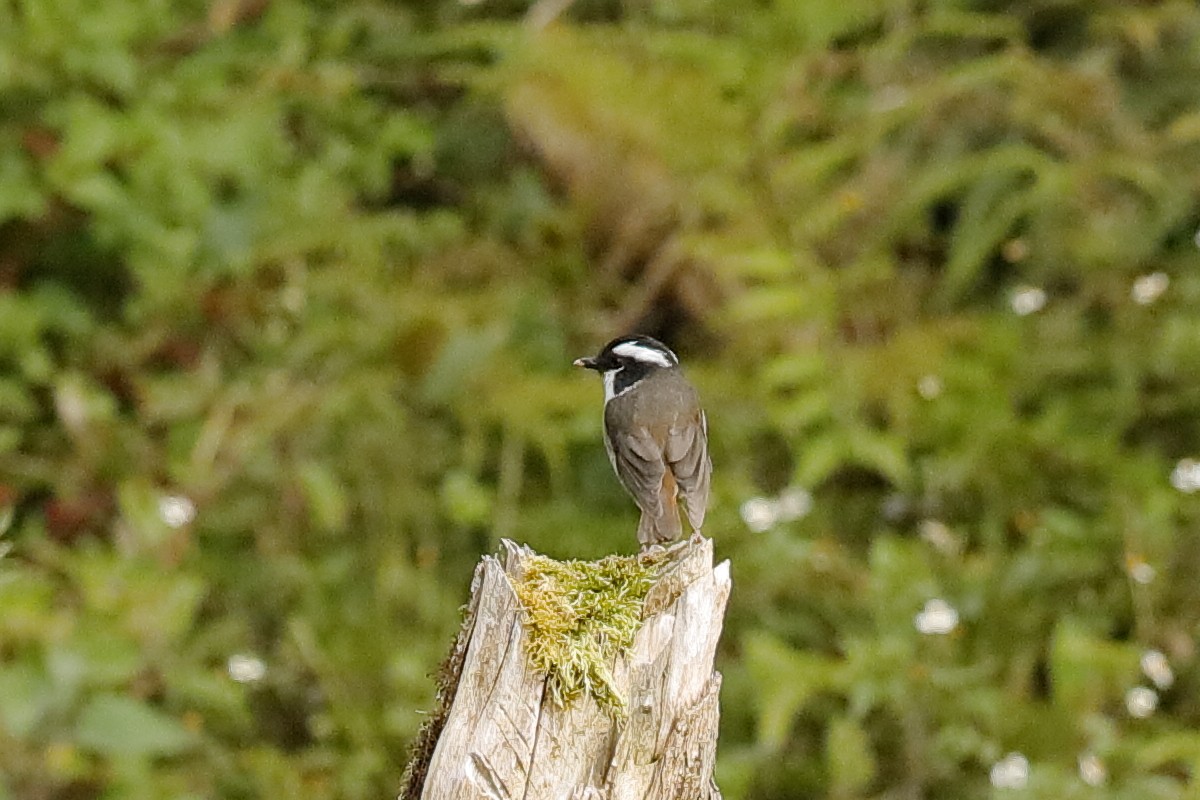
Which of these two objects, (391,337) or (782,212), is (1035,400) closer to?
(782,212)

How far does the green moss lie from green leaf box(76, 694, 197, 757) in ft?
8.22

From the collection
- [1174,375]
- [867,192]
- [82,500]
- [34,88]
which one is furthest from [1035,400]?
[34,88]

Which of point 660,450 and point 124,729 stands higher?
point 660,450

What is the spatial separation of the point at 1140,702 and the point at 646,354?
88.8 inches

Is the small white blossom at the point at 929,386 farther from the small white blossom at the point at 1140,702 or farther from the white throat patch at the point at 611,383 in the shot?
the white throat patch at the point at 611,383

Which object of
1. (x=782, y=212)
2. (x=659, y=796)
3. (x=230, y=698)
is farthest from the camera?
(x=782, y=212)

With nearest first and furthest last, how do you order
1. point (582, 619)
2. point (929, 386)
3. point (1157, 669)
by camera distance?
point (582, 619) < point (1157, 669) < point (929, 386)

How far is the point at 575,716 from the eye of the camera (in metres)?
2.98

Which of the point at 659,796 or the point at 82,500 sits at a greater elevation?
the point at 82,500

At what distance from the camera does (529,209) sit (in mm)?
8117

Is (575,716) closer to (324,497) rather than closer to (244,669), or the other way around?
(244,669)

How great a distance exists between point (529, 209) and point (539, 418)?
5.73 feet

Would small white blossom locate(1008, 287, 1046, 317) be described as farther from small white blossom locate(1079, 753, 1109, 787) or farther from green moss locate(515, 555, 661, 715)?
green moss locate(515, 555, 661, 715)

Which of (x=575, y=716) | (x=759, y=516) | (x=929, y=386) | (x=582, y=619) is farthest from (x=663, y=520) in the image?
(x=929, y=386)
